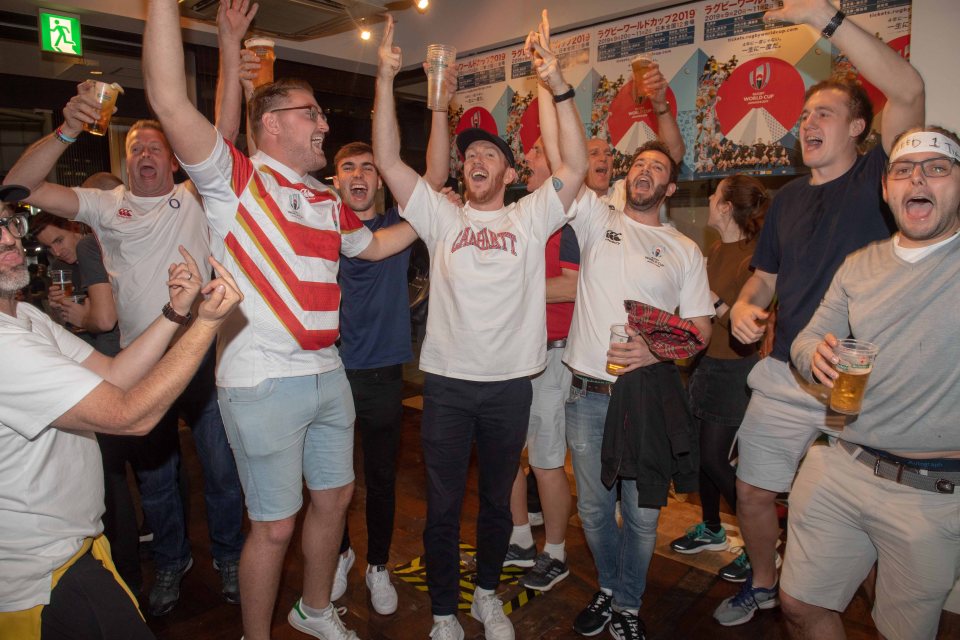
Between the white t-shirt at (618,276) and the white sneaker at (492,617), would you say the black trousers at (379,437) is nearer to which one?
the white sneaker at (492,617)

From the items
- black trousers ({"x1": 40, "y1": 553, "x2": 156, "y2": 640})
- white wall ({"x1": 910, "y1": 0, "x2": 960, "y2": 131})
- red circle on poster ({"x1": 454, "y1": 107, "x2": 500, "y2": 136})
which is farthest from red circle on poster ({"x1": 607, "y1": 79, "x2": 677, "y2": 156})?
black trousers ({"x1": 40, "y1": 553, "x2": 156, "y2": 640})

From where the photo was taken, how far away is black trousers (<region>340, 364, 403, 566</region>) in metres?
2.60

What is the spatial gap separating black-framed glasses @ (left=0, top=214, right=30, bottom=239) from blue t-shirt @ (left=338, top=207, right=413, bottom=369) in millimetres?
1210

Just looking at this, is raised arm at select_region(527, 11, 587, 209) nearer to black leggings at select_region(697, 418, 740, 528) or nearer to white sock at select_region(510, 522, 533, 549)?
black leggings at select_region(697, 418, 740, 528)

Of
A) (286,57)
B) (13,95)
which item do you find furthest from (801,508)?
(13,95)

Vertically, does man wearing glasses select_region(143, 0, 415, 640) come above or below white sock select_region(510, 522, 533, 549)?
above

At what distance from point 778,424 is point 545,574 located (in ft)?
4.00

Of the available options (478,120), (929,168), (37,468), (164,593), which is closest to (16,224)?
(37,468)

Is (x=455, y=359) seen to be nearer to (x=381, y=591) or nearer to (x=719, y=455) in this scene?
(x=381, y=591)

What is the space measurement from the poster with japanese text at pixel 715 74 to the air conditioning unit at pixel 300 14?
1.31 m

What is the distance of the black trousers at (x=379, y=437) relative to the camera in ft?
8.53

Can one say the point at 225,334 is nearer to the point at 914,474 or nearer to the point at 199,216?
the point at 199,216

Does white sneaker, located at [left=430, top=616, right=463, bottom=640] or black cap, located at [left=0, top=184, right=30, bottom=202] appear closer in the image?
black cap, located at [left=0, top=184, right=30, bottom=202]

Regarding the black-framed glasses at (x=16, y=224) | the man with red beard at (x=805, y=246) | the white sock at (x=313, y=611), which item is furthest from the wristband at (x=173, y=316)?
the man with red beard at (x=805, y=246)
